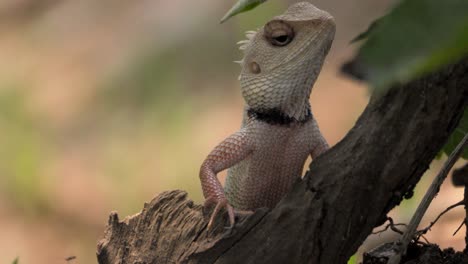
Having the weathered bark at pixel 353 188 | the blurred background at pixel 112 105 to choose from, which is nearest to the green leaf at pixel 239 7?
the weathered bark at pixel 353 188

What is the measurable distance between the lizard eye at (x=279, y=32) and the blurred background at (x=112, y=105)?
2.45 m

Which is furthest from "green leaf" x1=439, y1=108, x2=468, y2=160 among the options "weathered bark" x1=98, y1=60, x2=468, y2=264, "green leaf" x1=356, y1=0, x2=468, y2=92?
"green leaf" x1=356, y1=0, x2=468, y2=92

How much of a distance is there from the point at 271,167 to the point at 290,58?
12.7 inches

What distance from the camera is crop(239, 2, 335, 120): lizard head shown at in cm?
205

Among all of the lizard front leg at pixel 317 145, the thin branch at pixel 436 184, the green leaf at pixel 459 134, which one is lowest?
the thin branch at pixel 436 184

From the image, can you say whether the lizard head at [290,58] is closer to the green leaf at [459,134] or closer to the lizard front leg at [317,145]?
the lizard front leg at [317,145]

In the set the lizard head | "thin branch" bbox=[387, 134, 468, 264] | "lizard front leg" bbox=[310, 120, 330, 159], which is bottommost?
"thin branch" bbox=[387, 134, 468, 264]

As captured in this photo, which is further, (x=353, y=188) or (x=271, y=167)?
(x=271, y=167)

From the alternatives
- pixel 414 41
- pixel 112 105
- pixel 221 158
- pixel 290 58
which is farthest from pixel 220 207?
pixel 112 105

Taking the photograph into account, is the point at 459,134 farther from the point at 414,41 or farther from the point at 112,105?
the point at 112,105

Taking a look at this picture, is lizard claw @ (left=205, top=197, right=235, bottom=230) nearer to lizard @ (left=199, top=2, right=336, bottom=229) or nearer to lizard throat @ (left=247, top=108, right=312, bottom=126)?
lizard @ (left=199, top=2, right=336, bottom=229)

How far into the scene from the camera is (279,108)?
6.90 feet

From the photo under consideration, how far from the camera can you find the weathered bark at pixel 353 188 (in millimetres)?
1473

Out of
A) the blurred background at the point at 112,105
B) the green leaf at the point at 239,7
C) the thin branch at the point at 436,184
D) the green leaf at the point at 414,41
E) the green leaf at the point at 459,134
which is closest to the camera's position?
the green leaf at the point at 414,41
